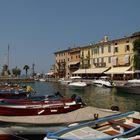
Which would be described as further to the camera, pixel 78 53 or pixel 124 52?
pixel 78 53

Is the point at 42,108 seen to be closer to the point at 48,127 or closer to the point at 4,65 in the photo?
the point at 48,127

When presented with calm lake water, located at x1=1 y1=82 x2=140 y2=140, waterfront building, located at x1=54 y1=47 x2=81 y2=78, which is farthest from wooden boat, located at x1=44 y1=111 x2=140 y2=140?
waterfront building, located at x1=54 y1=47 x2=81 y2=78

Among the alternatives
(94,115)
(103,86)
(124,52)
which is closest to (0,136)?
(94,115)

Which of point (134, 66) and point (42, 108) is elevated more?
point (134, 66)

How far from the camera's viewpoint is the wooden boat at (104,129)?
12.8m

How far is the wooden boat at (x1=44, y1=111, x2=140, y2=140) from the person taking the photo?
505 inches

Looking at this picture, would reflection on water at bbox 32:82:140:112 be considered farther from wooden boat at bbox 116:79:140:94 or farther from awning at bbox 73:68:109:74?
awning at bbox 73:68:109:74

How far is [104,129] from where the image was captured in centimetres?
1470

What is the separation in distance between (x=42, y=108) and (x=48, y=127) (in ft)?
10.9

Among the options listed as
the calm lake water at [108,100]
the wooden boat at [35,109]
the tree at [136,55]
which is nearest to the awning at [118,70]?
the tree at [136,55]

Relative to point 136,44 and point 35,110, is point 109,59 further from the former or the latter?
point 35,110

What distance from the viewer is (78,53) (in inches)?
4213

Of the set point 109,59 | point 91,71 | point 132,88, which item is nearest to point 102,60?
point 109,59

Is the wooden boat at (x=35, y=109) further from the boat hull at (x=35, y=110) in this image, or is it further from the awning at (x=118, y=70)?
the awning at (x=118, y=70)
